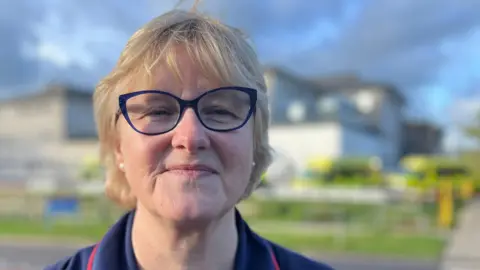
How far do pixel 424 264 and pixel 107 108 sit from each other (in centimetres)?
938

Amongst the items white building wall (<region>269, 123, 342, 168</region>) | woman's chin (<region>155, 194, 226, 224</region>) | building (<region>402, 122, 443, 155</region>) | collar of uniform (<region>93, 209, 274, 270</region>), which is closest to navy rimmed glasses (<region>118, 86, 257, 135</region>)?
woman's chin (<region>155, 194, 226, 224</region>)

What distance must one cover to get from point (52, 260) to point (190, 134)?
9.58 meters

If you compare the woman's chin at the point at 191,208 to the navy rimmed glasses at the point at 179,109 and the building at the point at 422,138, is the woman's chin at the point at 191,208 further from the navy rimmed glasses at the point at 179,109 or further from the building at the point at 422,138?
the building at the point at 422,138

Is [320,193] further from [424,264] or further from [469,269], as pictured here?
[469,269]

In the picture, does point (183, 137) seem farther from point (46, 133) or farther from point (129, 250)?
point (46, 133)

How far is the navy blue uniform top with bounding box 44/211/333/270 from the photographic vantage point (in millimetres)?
1437

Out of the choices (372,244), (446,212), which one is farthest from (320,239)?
(446,212)

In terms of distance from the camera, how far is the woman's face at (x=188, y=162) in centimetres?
127

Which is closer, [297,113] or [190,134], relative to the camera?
[190,134]

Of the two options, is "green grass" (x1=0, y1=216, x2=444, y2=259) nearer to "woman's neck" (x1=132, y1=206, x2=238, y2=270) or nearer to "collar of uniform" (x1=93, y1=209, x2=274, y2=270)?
"collar of uniform" (x1=93, y1=209, x2=274, y2=270)

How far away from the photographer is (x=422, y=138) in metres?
67.0

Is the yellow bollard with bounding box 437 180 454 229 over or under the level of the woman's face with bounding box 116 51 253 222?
under

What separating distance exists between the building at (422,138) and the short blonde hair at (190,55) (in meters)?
64.6

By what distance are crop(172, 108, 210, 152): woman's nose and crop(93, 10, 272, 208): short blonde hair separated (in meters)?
0.10
